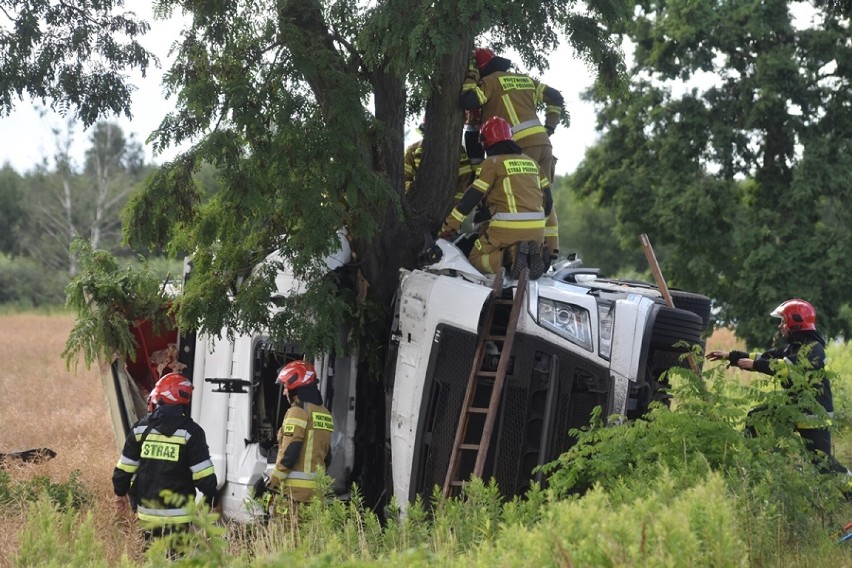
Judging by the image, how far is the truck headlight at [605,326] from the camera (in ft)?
24.0

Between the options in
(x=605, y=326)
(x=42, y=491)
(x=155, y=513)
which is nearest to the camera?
(x=605, y=326)

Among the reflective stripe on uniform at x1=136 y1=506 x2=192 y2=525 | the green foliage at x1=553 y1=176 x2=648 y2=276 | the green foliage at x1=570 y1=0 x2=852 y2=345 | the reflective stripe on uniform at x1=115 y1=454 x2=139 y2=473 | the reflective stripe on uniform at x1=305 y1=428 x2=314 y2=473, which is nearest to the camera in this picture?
the reflective stripe on uniform at x1=136 y1=506 x2=192 y2=525

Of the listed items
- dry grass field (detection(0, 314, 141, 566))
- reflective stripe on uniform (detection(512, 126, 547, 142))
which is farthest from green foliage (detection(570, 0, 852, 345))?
reflective stripe on uniform (detection(512, 126, 547, 142))

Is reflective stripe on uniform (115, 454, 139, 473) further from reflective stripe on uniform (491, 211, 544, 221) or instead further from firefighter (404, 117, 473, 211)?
firefighter (404, 117, 473, 211)

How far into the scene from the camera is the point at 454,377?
7797 mm

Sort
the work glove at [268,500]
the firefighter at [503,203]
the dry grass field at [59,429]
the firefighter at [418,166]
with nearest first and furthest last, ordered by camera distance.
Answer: the work glove at [268,500], the dry grass field at [59,429], the firefighter at [503,203], the firefighter at [418,166]

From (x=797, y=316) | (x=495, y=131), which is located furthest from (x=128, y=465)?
(x=797, y=316)

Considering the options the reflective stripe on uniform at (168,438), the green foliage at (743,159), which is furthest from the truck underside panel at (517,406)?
the green foliage at (743,159)

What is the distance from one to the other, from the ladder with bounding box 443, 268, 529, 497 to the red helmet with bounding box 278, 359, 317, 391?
1.19 m

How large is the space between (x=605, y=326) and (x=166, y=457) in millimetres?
2974

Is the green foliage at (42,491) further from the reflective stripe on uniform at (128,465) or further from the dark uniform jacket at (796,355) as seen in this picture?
the dark uniform jacket at (796,355)

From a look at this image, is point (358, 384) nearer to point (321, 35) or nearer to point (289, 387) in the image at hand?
point (289, 387)

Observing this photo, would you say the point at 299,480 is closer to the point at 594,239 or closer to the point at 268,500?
the point at 268,500

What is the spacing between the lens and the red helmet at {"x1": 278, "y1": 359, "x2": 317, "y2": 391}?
8.15 metres
